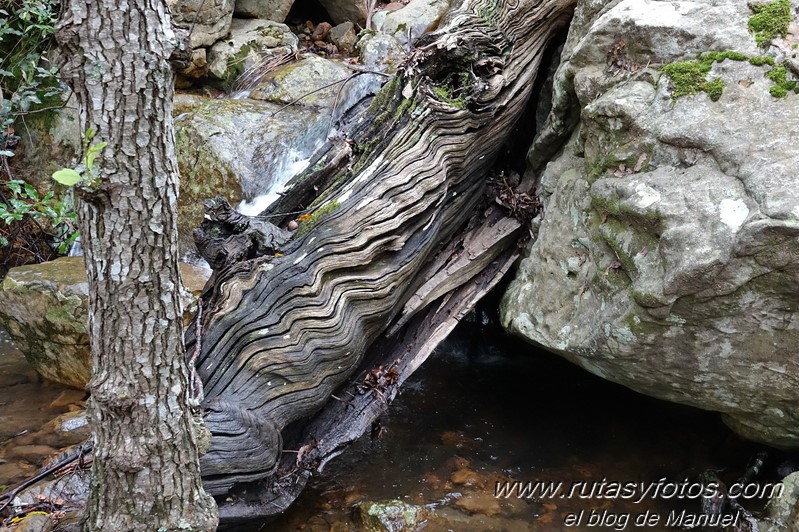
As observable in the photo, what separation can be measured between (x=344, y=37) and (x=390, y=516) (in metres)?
7.89

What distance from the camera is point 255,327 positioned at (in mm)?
3729

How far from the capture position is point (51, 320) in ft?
16.8

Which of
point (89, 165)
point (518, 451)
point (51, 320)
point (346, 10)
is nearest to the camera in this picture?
point (89, 165)

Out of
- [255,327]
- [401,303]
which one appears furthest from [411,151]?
[255,327]

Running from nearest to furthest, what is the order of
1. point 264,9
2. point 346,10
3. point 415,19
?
point 415,19 < point 264,9 < point 346,10

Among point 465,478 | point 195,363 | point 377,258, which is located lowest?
point 465,478

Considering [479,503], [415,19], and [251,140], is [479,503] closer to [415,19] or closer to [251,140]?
[251,140]

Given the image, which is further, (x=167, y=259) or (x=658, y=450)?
(x=658, y=450)

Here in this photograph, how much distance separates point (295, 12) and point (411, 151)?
284 inches

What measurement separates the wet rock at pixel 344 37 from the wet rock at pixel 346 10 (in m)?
0.26

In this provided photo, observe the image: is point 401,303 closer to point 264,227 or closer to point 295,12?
point 264,227

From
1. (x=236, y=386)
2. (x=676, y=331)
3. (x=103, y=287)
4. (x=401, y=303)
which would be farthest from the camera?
(x=401, y=303)

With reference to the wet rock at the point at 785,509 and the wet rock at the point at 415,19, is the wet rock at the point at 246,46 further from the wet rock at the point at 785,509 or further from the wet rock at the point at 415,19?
the wet rock at the point at 785,509

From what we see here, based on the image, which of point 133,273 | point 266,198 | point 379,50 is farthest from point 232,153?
point 133,273
